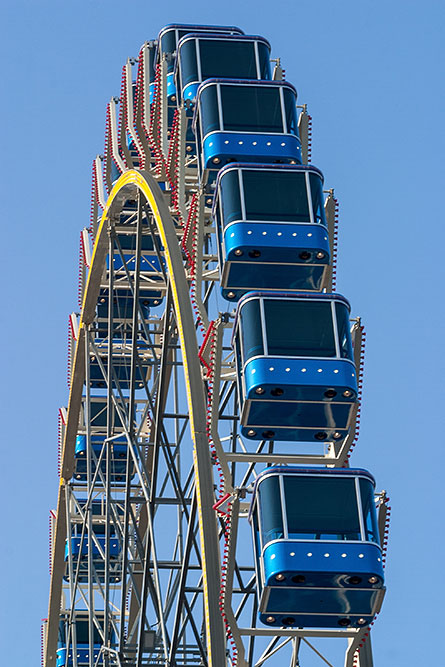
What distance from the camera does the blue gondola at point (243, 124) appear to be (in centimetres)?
3073

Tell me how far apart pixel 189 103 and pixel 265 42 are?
204cm

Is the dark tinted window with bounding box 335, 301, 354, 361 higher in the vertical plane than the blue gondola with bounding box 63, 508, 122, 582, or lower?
lower

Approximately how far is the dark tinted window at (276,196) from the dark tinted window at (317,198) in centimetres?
14

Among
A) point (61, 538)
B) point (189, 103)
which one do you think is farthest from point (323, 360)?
point (61, 538)

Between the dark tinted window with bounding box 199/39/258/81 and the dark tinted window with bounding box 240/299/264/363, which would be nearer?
the dark tinted window with bounding box 240/299/264/363

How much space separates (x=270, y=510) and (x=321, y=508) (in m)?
0.74

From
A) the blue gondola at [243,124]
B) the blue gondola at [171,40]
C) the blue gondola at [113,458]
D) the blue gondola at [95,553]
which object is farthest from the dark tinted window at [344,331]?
the blue gondola at [113,458]

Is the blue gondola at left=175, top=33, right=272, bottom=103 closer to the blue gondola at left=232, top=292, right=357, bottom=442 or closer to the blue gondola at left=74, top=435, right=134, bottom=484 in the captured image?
the blue gondola at left=232, top=292, right=357, bottom=442

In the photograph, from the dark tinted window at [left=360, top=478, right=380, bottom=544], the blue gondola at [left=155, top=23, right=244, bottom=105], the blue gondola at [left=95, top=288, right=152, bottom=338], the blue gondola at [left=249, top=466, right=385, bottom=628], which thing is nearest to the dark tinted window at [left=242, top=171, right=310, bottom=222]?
the blue gondola at [left=249, top=466, right=385, bottom=628]

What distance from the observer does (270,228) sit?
1103 inches

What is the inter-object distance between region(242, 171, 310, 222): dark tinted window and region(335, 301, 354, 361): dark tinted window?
238 centimetres

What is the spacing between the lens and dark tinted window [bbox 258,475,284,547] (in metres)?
24.0

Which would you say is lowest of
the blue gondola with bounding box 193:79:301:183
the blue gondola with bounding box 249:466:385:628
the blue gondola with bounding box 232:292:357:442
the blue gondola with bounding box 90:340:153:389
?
the blue gondola with bounding box 249:466:385:628

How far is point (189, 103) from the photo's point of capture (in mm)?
33875
